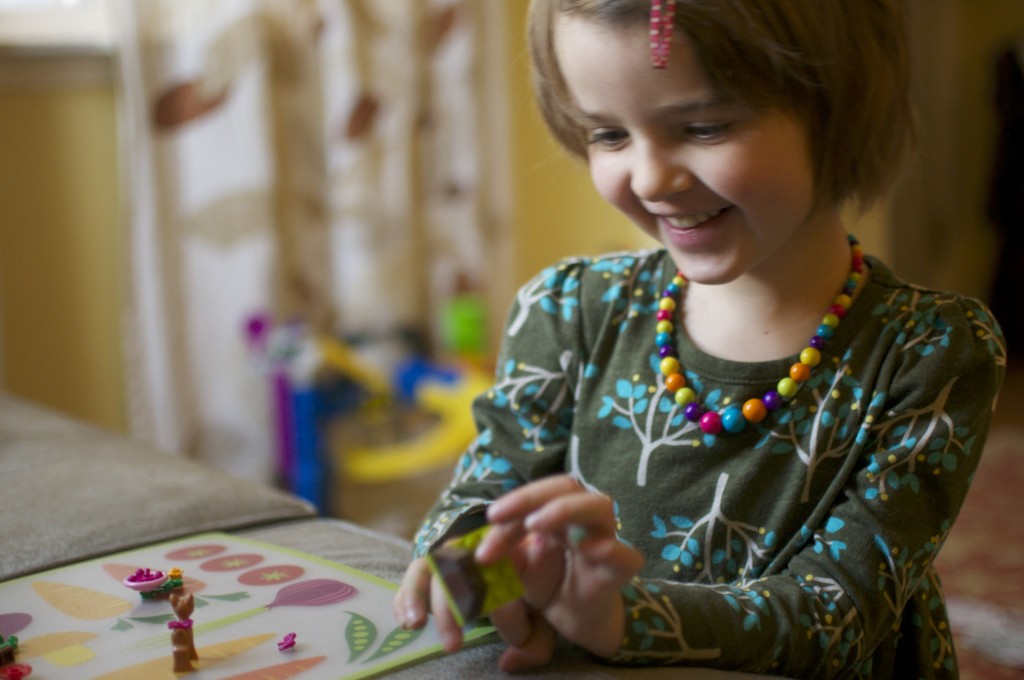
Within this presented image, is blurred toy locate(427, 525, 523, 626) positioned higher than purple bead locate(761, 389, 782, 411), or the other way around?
purple bead locate(761, 389, 782, 411)

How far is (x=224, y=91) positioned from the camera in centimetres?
217

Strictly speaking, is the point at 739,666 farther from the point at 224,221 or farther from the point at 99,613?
the point at 224,221

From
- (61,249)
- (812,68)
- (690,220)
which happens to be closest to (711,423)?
(690,220)

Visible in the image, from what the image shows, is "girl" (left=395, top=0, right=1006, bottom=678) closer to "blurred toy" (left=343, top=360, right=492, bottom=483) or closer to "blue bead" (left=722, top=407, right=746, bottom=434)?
"blue bead" (left=722, top=407, right=746, bottom=434)

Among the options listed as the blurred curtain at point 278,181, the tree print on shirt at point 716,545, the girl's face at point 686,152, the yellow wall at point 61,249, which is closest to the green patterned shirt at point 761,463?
the tree print on shirt at point 716,545

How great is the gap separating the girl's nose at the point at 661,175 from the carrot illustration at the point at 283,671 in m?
0.34

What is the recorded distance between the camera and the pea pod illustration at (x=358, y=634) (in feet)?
2.09

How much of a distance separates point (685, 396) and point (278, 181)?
5.19ft

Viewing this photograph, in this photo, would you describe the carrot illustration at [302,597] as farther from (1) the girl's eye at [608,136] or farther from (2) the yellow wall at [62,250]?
(2) the yellow wall at [62,250]

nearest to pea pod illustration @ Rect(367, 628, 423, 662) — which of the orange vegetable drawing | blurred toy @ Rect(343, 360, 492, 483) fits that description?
the orange vegetable drawing

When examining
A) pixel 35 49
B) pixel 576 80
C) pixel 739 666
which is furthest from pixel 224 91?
pixel 739 666

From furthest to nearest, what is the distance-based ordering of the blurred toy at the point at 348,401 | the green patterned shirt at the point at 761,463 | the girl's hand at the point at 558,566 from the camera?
the blurred toy at the point at 348,401 < the green patterned shirt at the point at 761,463 < the girl's hand at the point at 558,566

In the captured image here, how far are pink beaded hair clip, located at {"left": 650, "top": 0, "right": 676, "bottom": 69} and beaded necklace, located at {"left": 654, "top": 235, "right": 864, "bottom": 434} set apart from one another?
24 centimetres

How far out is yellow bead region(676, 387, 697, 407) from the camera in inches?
31.7
